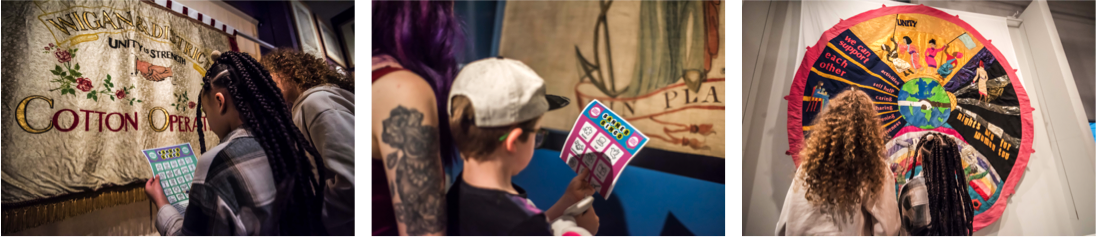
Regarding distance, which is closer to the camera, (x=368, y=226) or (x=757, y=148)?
(x=368, y=226)

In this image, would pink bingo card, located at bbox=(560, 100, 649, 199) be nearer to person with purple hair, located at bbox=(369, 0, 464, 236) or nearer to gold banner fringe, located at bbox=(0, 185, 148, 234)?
person with purple hair, located at bbox=(369, 0, 464, 236)

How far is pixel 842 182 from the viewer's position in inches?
56.5

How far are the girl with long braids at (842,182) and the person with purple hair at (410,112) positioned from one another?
4.47 feet

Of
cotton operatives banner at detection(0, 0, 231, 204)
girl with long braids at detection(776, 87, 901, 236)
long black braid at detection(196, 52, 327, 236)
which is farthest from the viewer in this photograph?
girl with long braids at detection(776, 87, 901, 236)

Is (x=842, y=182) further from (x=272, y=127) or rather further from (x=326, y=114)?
(x=272, y=127)

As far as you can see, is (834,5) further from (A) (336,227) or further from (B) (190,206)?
(B) (190,206)

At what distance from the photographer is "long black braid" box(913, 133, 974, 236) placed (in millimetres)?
1594

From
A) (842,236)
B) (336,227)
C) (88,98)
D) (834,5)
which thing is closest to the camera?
(88,98)

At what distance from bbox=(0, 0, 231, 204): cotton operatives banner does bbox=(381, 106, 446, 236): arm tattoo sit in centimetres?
64

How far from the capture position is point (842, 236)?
143 centimetres

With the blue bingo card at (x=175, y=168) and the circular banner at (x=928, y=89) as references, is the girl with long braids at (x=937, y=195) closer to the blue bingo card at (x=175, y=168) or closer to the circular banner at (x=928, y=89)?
the circular banner at (x=928, y=89)

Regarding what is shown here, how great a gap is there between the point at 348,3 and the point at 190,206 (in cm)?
85

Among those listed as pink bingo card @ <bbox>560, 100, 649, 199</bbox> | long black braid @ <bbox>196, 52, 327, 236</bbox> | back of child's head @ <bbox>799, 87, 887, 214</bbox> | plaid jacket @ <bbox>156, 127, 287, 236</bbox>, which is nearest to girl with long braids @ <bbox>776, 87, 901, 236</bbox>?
back of child's head @ <bbox>799, 87, 887, 214</bbox>

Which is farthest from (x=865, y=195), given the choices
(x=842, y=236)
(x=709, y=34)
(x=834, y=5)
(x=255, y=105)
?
(x=255, y=105)
